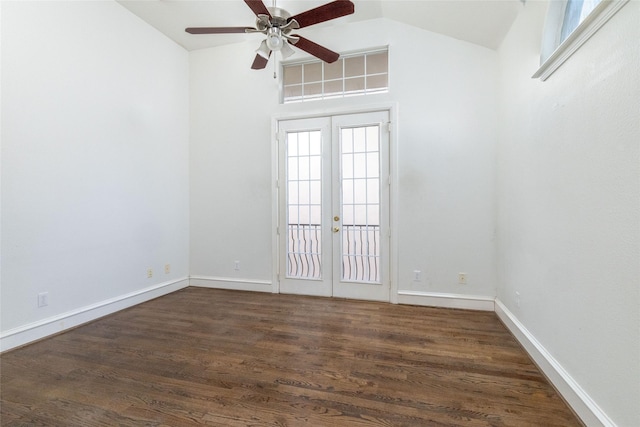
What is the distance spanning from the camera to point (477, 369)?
202cm

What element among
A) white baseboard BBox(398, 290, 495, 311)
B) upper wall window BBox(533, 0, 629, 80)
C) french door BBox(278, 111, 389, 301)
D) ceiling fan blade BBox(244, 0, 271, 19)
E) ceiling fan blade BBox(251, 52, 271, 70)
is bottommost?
white baseboard BBox(398, 290, 495, 311)

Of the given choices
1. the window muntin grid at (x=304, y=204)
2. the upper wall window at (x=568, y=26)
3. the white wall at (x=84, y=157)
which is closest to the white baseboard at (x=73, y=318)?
the white wall at (x=84, y=157)

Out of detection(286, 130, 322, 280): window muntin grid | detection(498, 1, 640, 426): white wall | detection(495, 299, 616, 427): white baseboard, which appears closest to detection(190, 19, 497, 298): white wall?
detection(286, 130, 322, 280): window muntin grid

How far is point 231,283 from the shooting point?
4.08 m

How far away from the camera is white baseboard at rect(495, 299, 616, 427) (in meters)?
1.43

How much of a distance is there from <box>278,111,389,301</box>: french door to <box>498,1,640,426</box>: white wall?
147cm

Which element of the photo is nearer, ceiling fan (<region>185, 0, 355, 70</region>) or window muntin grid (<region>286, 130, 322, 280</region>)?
ceiling fan (<region>185, 0, 355, 70</region>)

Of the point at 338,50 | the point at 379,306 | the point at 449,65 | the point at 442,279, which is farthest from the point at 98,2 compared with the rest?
the point at 442,279

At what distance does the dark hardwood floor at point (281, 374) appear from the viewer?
5.21 feet

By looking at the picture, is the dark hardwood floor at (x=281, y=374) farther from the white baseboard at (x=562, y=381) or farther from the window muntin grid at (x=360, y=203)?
the window muntin grid at (x=360, y=203)

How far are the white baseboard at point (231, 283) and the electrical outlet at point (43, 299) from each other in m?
1.76

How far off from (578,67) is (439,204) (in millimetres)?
1849

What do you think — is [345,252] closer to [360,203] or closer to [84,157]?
[360,203]

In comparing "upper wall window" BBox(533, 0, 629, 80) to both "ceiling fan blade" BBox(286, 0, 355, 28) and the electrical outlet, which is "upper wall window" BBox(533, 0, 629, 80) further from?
the electrical outlet
